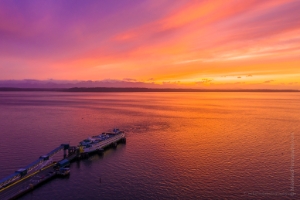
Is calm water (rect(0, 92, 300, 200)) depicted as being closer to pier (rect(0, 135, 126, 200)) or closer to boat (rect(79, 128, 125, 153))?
pier (rect(0, 135, 126, 200))

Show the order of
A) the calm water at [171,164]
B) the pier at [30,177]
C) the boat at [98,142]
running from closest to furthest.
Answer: the pier at [30,177]
the calm water at [171,164]
the boat at [98,142]

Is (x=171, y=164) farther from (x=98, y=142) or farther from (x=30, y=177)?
(x=30, y=177)

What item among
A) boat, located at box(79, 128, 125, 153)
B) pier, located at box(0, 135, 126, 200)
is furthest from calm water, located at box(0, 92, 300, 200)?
boat, located at box(79, 128, 125, 153)

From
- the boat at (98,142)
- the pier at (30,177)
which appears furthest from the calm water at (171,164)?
the boat at (98,142)

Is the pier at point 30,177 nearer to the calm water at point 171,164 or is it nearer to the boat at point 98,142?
the calm water at point 171,164

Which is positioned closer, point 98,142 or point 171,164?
point 171,164

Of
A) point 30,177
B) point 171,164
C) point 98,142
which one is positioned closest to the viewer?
point 30,177

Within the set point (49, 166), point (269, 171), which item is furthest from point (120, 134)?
point (269, 171)

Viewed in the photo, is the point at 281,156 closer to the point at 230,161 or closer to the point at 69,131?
the point at 230,161

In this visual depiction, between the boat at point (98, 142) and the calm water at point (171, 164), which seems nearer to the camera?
the calm water at point (171, 164)

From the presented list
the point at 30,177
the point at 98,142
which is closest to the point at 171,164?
the point at 98,142

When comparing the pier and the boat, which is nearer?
the pier
